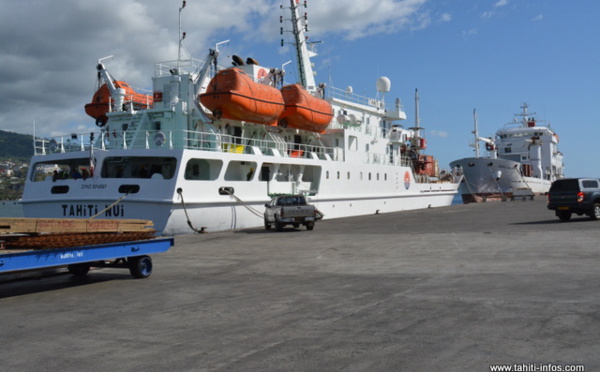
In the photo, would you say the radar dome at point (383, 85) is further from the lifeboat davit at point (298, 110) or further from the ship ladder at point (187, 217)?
the ship ladder at point (187, 217)

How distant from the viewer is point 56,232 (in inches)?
340

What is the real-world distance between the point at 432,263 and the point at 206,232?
12305 millimetres

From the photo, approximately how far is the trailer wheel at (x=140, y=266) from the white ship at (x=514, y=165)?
45470 mm

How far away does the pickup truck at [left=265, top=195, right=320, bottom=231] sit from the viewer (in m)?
21.7

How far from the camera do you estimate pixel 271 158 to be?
24922mm

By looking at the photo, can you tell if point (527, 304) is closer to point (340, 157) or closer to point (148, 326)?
point (148, 326)

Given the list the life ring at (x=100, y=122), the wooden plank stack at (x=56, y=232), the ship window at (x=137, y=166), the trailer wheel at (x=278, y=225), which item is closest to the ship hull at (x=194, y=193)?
the ship window at (x=137, y=166)

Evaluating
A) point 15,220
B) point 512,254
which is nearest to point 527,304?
point 512,254

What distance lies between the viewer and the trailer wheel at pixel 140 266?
401 inches

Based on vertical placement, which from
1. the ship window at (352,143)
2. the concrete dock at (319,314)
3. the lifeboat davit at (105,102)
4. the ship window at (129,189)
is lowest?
the concrete dock at (319,314)

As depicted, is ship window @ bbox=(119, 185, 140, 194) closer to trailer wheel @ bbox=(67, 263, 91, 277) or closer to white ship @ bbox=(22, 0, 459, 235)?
white ship @ bbox=(22, 0, 459, 235)

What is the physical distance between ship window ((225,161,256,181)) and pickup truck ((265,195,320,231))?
2653 mm

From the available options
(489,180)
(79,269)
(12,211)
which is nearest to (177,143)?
(79,269)

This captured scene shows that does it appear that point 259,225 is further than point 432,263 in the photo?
Yes
